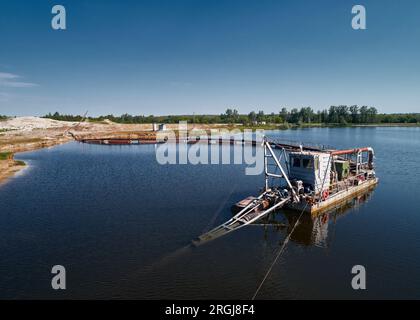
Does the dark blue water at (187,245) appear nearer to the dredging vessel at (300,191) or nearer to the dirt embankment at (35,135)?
the dredging vessel at (300,191)

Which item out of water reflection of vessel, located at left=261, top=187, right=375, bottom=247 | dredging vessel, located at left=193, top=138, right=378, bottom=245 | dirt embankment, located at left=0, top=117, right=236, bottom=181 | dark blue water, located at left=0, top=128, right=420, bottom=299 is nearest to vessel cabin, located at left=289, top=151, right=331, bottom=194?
dredging vessel, located at left=193, top=138, right=378, bottom=245

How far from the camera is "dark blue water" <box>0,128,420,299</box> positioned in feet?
61.5

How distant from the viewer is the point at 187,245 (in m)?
24.0

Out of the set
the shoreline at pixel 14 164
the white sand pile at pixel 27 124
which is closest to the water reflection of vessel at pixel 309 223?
the shoreline at pixel 14 164

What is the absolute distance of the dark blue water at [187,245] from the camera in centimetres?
1875

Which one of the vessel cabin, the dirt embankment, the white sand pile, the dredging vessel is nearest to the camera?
the dredging vessel

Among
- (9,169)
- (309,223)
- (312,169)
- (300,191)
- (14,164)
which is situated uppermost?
(312,169)

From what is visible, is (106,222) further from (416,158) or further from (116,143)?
(116,143)

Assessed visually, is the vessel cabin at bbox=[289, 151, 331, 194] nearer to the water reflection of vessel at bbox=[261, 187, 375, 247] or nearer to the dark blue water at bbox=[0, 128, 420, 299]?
the water reflection of vessel at bbox=[261, 187, 375, 247]

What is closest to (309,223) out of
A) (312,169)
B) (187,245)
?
(312,169)

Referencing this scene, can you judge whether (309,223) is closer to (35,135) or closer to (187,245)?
(187,245)

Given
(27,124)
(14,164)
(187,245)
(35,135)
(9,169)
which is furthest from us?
(27,124)
